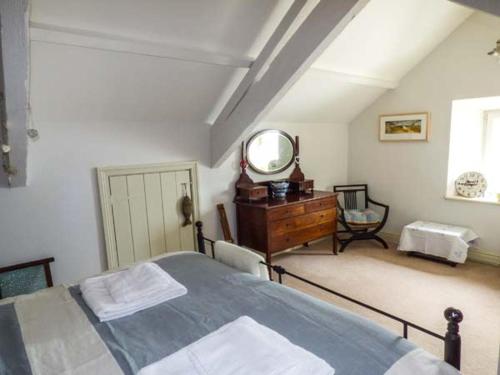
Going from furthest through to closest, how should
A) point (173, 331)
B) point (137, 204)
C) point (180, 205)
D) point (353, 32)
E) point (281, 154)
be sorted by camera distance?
point (281, 154), point (180, 205), point (137, 204), point (353, 32), point (173, 331)

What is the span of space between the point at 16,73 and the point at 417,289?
11.4 ft

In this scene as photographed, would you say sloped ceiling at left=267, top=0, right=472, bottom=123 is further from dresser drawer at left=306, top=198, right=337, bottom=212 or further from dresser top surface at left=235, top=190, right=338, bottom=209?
dresser drawer at left=306, top=198, right=337, bottom=212

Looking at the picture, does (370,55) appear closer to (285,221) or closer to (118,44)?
(285,221)

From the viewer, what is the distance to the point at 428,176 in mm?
4078

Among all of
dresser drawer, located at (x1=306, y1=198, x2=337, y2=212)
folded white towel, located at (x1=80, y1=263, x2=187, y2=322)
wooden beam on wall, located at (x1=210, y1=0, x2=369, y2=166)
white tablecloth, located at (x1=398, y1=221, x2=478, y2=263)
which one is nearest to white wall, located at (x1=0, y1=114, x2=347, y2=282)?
wooden beam on wall, located at (x1=210, y1=0, x2=369, y2=166)

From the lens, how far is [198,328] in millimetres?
1356

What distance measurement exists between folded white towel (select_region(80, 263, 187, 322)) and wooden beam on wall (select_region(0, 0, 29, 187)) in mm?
1002

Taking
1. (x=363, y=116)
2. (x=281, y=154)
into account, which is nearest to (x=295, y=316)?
(x=281, y=154)

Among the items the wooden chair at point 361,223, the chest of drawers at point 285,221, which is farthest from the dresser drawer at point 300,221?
the wooden chair at point 361,223

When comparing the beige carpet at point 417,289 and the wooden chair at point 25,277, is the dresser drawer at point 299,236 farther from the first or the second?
the wooden chair at point 25,277

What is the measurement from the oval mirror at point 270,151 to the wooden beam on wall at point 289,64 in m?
0.62

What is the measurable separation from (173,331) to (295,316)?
20.4 inches

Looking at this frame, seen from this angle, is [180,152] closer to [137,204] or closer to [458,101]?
[137,204]

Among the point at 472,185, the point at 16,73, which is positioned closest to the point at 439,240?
the point at 472,185
